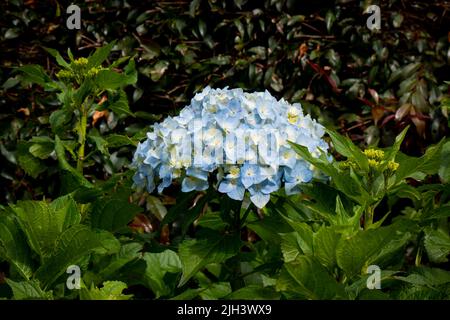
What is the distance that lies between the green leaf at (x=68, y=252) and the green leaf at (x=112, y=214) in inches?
9.5

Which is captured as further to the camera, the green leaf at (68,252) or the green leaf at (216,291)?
the green leaf at (216,291)

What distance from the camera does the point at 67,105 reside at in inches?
89.8

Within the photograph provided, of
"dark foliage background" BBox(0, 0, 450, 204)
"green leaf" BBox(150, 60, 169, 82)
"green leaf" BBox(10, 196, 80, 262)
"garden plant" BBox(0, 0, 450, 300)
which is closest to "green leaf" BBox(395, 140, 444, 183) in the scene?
"garden plant" BBox(0, 0, 450, 300)

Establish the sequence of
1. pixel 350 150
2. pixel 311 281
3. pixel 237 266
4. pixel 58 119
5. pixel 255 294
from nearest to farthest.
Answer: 1. pixel 311 281
2. pixel 255 294
3. pixel 350 150
4. pixel 237 266
5. pixel 58 119

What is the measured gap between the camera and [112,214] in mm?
1918

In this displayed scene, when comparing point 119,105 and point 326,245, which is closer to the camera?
point 326,245

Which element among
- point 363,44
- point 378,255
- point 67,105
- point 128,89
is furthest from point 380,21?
point 378,255

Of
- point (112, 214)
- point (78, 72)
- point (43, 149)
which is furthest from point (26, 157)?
point (112, 214)

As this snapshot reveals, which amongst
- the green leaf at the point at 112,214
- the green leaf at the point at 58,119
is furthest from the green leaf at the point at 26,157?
the green leaf at the point at 112,214

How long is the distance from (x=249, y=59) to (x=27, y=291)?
215cm

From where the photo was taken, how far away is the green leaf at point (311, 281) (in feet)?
4.90

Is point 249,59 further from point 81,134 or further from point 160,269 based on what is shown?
point 160,269

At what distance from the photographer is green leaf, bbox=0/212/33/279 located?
1.70 metres

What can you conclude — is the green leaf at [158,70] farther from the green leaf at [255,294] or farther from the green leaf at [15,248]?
the green leaf at [255,294]
